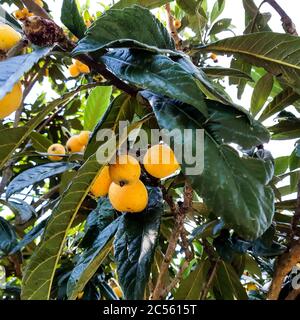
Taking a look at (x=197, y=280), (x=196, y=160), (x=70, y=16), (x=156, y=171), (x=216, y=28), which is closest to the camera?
(x=196, y=160)

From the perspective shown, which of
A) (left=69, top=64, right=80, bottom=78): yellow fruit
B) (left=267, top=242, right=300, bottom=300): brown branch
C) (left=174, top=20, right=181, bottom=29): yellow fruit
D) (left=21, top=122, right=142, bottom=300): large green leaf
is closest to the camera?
(left=21, top=122, right=142, bottom=300): large green leaf

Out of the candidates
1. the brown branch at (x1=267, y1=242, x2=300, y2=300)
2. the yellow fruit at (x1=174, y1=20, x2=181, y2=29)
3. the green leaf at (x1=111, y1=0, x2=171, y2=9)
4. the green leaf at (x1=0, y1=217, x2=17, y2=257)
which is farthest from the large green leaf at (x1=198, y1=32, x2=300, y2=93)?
the yellow fruit at (x1=174, y1=20, x2=181, y2=29)

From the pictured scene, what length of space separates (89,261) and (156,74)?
14.8 inches

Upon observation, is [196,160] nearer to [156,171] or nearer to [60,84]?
[156,171]

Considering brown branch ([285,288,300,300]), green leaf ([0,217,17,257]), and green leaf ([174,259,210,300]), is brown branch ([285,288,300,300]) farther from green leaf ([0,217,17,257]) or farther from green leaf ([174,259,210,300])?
green leaf ([0,217,17,257])

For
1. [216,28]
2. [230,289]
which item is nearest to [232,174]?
[230,289]

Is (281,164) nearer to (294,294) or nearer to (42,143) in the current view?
(294,294)

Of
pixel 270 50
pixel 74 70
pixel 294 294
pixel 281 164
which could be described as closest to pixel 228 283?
pixel 294 294

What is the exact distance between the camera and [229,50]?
0.71m

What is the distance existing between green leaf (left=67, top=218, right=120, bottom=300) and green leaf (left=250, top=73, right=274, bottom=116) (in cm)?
49

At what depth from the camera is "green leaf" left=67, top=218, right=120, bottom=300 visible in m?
0.75

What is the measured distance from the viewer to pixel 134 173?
694 millimetres

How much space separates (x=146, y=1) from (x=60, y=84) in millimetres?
1692

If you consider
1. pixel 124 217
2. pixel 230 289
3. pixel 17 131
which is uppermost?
pixel 17 131
